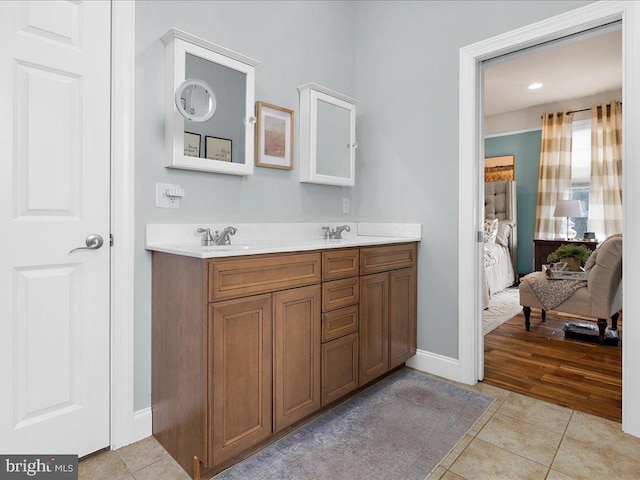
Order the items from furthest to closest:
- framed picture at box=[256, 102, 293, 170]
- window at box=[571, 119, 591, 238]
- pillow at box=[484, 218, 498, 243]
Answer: pillow at box=[484, 218, 498, 243], window at box=[571, 119, 591, 238], framed picture at box=[256, 102, 293, 170]

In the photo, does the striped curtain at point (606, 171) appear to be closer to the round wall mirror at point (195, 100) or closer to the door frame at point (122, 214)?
the round wall mirror at point (195, 100)

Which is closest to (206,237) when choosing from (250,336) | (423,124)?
(250,336)

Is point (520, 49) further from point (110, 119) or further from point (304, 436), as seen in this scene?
point (304, 436)

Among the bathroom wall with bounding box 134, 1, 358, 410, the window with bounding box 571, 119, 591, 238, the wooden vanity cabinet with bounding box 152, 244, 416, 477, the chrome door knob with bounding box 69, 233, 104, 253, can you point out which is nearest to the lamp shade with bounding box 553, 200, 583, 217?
the window with bounding box 571, 119, 591, 238

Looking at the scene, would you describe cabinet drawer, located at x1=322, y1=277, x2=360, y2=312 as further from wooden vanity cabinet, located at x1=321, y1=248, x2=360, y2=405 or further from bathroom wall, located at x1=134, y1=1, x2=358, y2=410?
bathroom wall, located at x1=134, y1=1, x2=358, y2=410

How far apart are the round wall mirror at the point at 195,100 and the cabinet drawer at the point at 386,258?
3.55 ft

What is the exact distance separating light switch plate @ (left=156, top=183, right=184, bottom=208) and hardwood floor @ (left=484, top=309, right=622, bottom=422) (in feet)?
7.28

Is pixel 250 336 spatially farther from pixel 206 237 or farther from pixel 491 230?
pixel 491 230

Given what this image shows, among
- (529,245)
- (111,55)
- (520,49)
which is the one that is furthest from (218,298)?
(529,245)

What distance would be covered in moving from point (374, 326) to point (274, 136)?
1.31 metres

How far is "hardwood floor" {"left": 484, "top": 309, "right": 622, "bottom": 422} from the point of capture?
2229mm

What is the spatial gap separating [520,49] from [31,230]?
8.87 ft

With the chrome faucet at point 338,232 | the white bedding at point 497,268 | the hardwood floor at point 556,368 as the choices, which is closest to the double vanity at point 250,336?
the chrome faucet at point 338,232

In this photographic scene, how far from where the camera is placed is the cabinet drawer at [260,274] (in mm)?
1476
